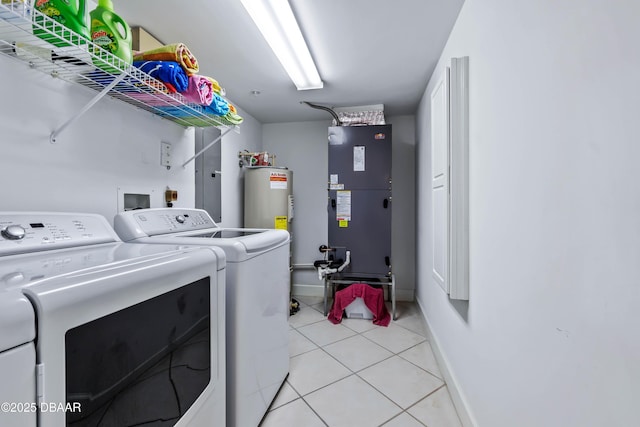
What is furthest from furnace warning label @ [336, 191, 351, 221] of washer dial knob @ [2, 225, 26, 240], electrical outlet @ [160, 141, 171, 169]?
washer dial knob @ [2, 225, 26, 240]

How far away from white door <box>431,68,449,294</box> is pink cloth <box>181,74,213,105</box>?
1305 mm

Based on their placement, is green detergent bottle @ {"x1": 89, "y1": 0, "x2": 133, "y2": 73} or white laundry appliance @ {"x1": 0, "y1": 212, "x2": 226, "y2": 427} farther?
green detergent bottle @ {"x1": 89, "y1": 0, "x2": 133, "y2": 73}

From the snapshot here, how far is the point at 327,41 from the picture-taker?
6.18 feet

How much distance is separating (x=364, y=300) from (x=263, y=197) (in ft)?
5.02

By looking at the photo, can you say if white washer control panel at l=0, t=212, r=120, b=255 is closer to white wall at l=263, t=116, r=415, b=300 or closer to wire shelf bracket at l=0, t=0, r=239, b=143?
wire shelf bracket at l=0, t=0, r=239, b=143

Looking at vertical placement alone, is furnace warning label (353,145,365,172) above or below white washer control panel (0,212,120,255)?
above

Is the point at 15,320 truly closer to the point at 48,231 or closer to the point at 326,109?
the point at 48,231

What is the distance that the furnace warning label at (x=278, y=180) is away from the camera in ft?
10.1

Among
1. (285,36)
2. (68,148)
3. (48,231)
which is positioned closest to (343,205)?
(285,36)

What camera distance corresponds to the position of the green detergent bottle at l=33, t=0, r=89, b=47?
0.95 m

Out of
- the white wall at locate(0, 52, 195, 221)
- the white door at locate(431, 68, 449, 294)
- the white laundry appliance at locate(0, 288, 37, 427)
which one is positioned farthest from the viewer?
the white door at locate(431, 68, 449, 294)

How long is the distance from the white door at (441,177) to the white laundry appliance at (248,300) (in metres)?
0.95

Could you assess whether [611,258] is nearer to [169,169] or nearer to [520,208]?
[520,208]

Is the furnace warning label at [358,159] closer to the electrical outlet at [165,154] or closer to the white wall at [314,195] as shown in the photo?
the white wall at [314,195]
